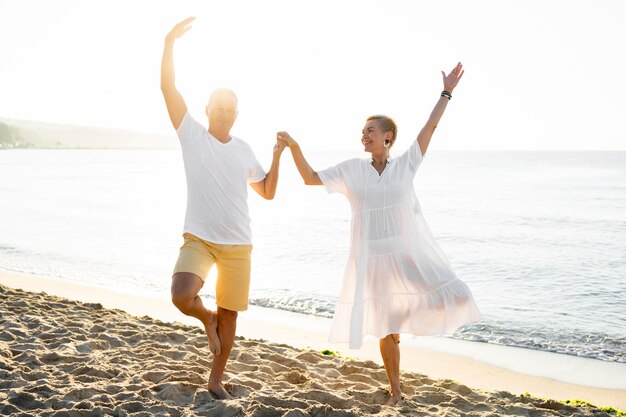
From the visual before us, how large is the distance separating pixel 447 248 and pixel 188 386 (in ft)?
45.7

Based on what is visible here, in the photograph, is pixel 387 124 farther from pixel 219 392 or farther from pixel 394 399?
pixel 219 392

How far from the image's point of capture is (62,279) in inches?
458

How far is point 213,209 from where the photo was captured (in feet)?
13.8

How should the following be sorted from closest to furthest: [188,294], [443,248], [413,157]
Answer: [188,294], [413,157], [443,248]

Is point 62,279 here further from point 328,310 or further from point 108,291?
point 328,310

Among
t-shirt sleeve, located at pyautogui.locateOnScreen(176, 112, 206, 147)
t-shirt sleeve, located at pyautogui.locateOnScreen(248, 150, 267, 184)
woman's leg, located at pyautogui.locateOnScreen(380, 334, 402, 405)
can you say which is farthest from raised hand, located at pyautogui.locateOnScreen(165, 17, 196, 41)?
woman's leg, located at pyautogui.locateOnScreen(380, 334, 402, 405)

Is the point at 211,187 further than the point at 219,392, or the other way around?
the point at 219,392

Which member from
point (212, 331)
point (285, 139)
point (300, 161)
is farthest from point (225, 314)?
point (285, 139)

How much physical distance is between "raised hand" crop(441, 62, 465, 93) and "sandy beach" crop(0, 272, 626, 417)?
7.34ft

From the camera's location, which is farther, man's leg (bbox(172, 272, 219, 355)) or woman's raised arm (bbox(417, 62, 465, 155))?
woman's raised arm (bbox(417, 62, 465, 155))

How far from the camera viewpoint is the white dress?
4465 millimetres

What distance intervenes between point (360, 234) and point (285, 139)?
2.79 feet

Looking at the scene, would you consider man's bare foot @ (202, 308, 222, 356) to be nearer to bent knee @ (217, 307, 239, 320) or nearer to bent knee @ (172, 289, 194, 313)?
bent knee @ (217, 307, 239, 320)

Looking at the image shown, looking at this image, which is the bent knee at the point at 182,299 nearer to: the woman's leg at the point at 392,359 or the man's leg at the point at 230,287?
the man's leg at the point at 230,287
